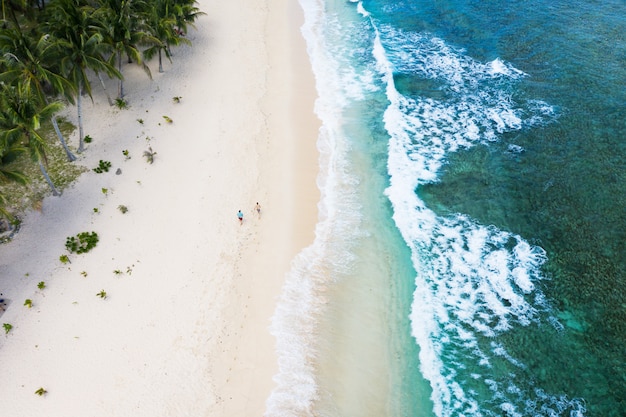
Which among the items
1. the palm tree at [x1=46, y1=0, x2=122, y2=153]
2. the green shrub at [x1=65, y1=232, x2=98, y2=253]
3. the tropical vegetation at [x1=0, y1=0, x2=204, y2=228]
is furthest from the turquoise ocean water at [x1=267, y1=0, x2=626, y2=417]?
the palm tree at [x1=46, y1=0, x2=122, y2=153]

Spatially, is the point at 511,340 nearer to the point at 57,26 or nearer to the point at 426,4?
the point at 57,26

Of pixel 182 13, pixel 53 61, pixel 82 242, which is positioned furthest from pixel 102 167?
pixel 182 13

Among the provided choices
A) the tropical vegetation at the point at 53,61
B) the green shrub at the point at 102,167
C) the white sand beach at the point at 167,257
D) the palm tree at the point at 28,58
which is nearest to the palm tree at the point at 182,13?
the tropical vegetation at the point at 53,61

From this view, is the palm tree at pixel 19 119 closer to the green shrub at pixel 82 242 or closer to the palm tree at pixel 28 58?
the palm tree at pixel 28 58

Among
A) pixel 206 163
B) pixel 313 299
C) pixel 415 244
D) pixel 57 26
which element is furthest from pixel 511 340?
pixel 57 26

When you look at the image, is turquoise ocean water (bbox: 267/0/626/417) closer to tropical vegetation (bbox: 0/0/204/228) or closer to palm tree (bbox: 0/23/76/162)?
tropical vegetation (bbox: 0/0/204/228)

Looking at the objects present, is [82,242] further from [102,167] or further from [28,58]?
[28,58]
